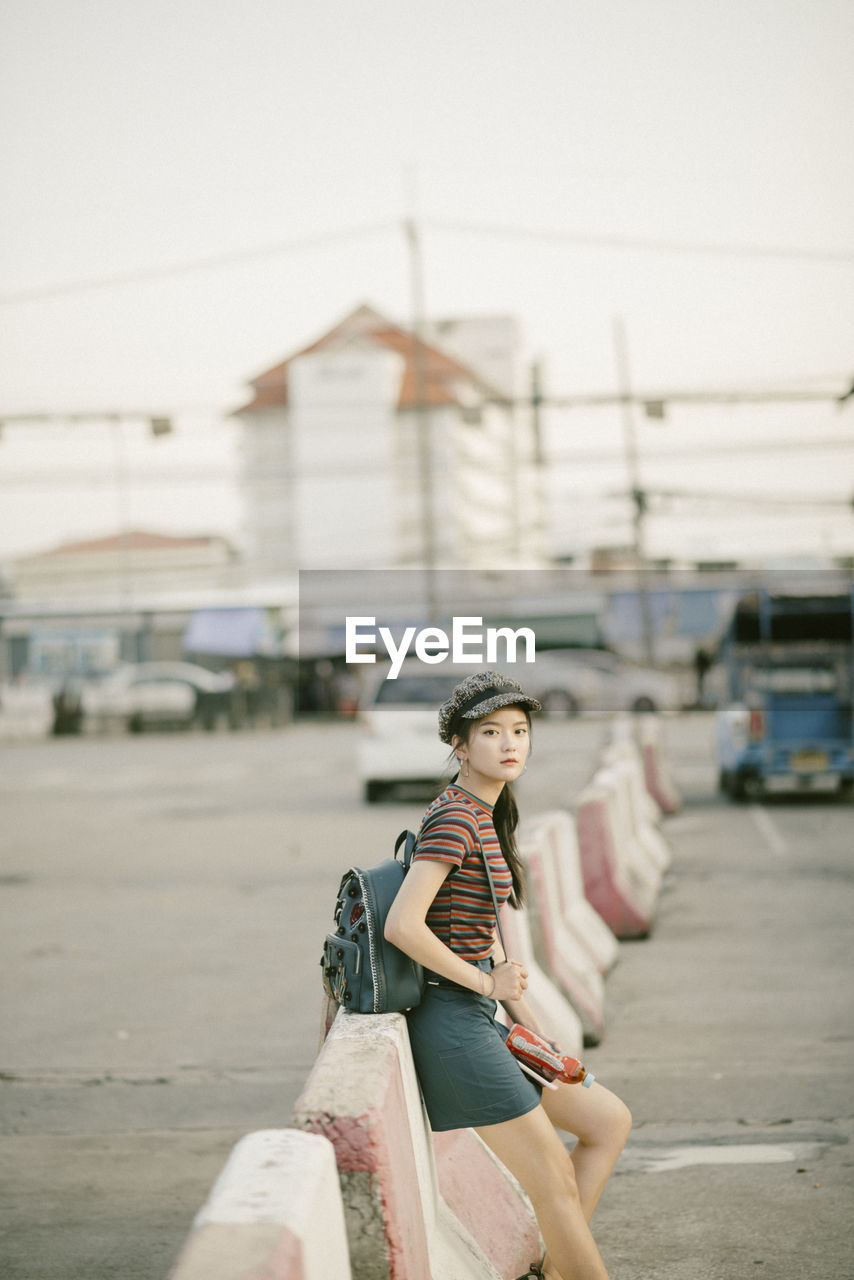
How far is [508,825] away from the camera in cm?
386

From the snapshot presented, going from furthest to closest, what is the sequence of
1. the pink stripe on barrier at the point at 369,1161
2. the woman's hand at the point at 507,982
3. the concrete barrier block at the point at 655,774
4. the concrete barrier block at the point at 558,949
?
the concrete barrier block at the point at 655,774, the concrete barrier block at the point at 558,949, the woman's hand at the point at 507,982, the pink stripe on barrier at the point at 369,1161

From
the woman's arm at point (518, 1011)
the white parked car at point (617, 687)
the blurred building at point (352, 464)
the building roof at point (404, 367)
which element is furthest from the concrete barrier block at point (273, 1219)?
the building roof at point (404, 367)

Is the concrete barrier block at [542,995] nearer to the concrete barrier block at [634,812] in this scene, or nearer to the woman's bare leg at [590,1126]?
the woman's bare leg at [590,1126]

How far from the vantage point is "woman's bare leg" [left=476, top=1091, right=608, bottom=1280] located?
11.3ft

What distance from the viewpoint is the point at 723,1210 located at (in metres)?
4.83

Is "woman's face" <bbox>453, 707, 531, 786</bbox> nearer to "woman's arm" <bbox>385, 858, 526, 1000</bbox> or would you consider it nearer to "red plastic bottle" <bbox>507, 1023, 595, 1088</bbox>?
"woman's arm" <bbox>385, 858, 526, 1000</bbox>

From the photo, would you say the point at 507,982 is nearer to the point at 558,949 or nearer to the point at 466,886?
the point at 466,886

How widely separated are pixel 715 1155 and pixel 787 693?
13.8 m

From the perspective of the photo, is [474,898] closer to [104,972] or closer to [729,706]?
[104,972]

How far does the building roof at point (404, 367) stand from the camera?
88.8 metres

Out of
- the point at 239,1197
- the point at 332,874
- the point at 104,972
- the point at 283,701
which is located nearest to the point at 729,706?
the point at 332,874

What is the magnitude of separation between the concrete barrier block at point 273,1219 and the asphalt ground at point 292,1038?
6.27ft

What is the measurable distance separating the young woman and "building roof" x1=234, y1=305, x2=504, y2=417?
273 ft

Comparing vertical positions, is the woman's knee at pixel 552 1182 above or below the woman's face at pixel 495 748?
below
